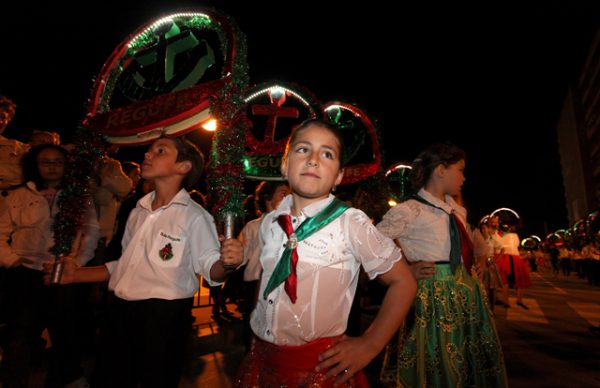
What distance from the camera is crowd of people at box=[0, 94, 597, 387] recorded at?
153cm

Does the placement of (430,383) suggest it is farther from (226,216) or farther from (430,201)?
(226,216)

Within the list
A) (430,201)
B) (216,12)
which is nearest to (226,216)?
(430,201)

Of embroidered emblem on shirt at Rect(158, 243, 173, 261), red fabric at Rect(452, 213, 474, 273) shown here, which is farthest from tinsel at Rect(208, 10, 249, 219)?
red fabric at Rect(452, 213, 474, 273)

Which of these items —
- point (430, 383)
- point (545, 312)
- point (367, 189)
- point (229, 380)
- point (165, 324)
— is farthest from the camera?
point (367, 189)

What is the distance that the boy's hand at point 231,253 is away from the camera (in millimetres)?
1784

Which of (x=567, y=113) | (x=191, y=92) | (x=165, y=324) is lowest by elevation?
(x=165, y=324)

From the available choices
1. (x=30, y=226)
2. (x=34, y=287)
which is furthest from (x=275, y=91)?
(x=34, y=287)

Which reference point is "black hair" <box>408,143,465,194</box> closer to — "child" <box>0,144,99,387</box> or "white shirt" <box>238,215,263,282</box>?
"white shirt" <box>238,215,263,282</box>

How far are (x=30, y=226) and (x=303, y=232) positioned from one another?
322 cm

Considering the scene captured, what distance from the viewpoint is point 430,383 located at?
8.93ft

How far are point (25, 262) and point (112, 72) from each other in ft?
9.82

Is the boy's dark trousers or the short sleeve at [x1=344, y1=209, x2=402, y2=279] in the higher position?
the short sleeve at [x1=344, y1=209, x2=402, y2=279]

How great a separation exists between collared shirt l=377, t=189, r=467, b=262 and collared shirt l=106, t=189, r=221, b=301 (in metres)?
1.49

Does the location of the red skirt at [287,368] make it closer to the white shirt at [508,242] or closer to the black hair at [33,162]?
the black hair at [33,162]
